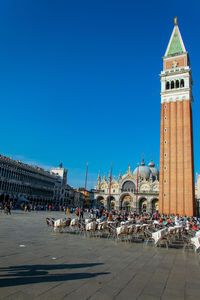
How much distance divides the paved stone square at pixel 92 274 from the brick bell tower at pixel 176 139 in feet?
123

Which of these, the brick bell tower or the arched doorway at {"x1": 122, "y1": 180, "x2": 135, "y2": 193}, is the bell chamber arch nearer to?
the arched doorway at {"x1": 122, "y1": 180, "x2": 135, "y2": 193}

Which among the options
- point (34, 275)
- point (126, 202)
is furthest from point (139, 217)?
point (126, 202)

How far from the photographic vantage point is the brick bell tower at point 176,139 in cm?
4294

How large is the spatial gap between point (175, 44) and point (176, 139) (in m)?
23.2

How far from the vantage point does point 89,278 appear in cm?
490

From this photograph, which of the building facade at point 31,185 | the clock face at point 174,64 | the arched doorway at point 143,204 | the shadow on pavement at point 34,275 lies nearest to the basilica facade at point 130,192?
the arched doorway at point 143,204

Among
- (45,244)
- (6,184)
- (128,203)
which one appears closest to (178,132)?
(128,203)

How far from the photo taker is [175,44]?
174ft

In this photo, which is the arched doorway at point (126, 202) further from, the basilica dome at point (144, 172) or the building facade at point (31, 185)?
the building facade at point (31, 185)

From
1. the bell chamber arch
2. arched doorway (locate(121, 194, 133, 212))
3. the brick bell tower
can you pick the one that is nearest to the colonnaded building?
the brick bell tower

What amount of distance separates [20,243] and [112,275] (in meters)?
4.29

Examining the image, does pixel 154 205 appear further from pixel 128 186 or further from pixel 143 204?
pixel 128 186

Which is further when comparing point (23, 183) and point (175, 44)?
point (175, 44)

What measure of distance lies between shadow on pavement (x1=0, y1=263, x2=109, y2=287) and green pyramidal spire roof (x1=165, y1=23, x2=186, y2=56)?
54.5 m
